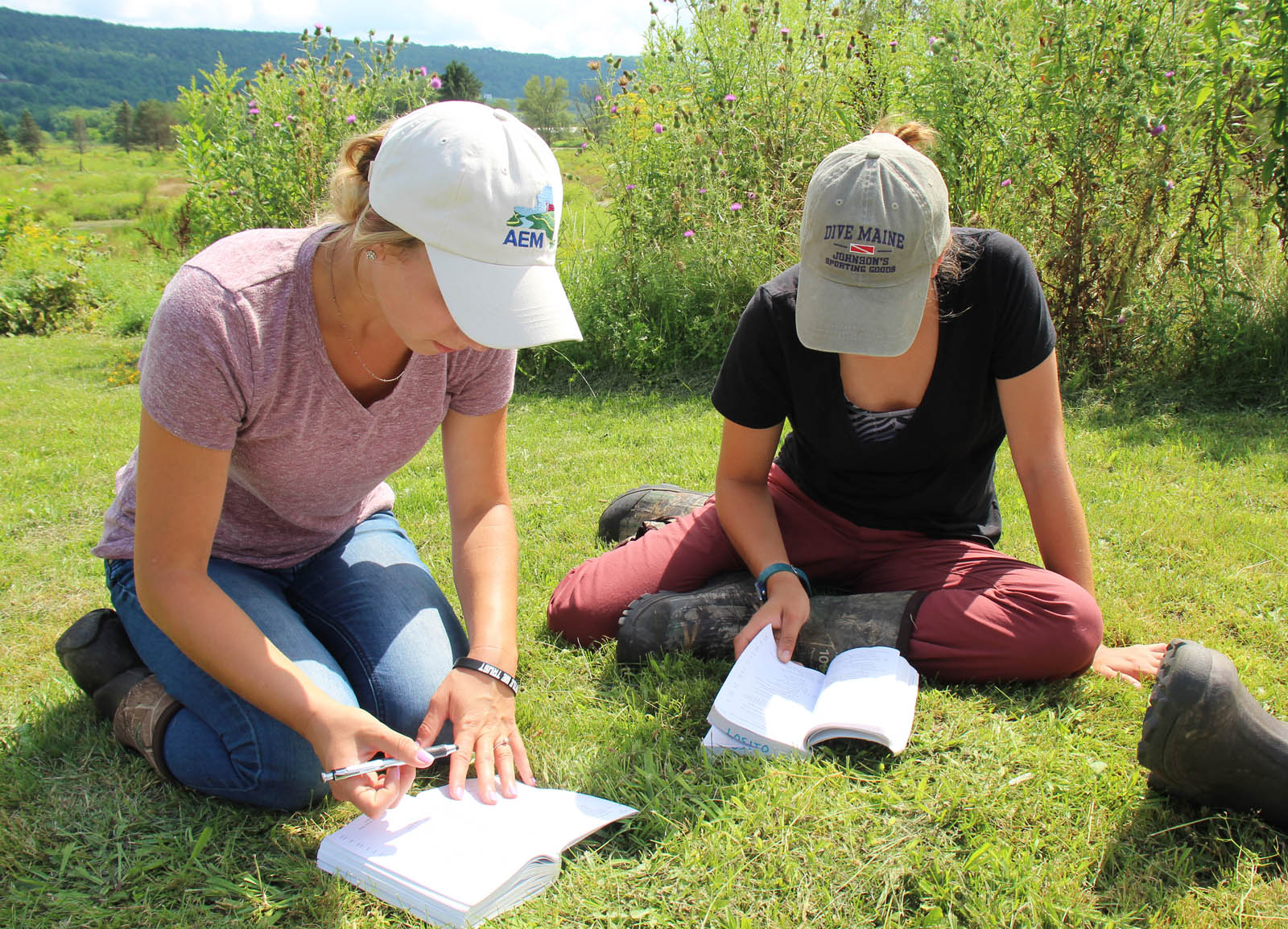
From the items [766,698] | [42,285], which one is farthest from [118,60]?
[766,698]

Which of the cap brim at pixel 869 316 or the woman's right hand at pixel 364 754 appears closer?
the woman's right hand at pixel 364 754

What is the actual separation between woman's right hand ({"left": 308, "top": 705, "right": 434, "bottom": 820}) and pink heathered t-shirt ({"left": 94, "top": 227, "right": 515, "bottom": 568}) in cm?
55

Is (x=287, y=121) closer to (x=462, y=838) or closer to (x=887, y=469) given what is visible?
(x=887, y=469)

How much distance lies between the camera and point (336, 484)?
6.82ft

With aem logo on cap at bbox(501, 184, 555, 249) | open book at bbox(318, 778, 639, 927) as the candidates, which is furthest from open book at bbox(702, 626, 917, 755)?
aem logo on cap at bbox(501, 184, 555, 249)

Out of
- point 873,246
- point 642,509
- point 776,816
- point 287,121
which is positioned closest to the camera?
point 776,816

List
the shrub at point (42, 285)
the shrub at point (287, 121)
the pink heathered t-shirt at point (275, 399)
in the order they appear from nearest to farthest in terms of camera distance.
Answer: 1. the pink heathered t-shirt at point (275, 399)
2. the shrub at point (287, 121)
3. the shrub at point (42, 285)

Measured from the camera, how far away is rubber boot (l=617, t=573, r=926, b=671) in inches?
85.7

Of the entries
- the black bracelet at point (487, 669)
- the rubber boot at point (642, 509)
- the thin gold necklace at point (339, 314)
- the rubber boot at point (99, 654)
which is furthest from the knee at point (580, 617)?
the rubber boot at point (99, 654)

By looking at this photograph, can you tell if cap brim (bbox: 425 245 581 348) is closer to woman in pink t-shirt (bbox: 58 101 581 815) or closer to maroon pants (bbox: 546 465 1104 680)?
woman in pink t-shirt (bbox: 58 101 581 815)

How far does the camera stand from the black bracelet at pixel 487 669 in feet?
6.16

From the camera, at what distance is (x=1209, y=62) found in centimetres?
416

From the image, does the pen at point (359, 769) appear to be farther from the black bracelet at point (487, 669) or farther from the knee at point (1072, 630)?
the knee at point (1072, 630)

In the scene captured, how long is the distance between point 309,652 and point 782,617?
1.04 m
